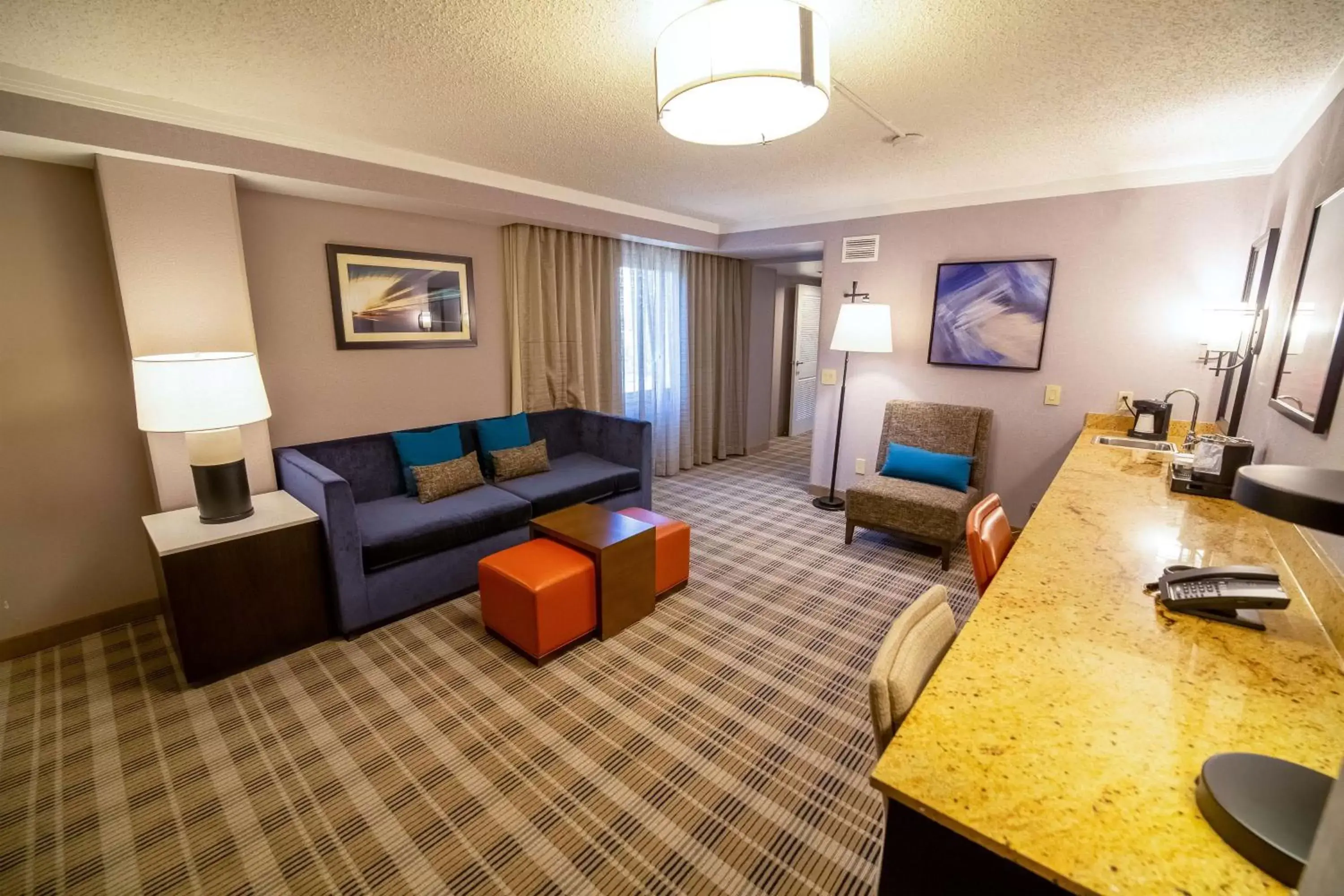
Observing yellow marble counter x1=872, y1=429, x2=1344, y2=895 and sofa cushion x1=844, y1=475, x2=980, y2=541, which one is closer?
yellow marble counter x1=872, y1=429, x2=1344, y2=895

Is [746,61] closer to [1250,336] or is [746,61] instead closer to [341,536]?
[341,536]

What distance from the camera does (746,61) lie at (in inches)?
52.7

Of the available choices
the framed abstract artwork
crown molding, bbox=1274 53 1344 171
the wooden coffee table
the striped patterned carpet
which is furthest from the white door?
the wooden coffee table

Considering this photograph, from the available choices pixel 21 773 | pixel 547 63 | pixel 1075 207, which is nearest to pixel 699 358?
pixel 1075 207

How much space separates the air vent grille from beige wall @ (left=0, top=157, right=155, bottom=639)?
4.31 metres

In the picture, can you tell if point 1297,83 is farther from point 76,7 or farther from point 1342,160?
point 76,7

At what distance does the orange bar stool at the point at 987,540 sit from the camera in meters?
1.55

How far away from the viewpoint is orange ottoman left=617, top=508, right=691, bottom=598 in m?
2.96

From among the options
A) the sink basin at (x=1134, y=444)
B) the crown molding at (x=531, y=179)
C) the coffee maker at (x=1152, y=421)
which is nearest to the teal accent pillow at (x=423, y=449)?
the crown molding at (x=531, y=179)

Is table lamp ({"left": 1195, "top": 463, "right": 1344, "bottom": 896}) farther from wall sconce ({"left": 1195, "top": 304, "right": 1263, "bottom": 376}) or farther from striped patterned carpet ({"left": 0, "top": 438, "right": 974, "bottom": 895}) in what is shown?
wall sconce ({"left": 1195, "top": 304, "right": 1263, "bottom": 376})

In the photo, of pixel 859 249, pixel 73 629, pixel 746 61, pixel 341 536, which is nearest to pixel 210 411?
pixel 341 536

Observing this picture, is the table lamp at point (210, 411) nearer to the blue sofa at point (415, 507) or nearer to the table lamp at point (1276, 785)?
the blue sofa at point (415, 507)

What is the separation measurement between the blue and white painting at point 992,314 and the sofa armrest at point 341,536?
12.3 ft

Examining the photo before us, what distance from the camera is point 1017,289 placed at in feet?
11.5
